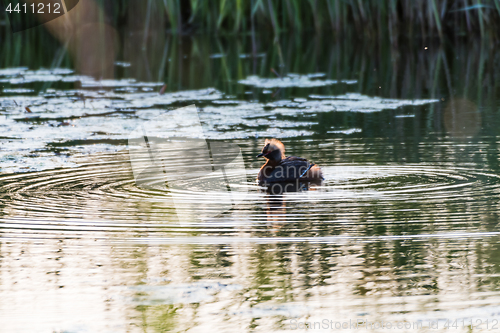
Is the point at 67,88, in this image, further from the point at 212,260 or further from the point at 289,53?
the point at 212,260

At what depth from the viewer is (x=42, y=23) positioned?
25453mm

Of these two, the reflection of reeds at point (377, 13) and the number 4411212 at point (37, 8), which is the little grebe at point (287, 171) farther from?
the number 4411212 at point (37, 8)

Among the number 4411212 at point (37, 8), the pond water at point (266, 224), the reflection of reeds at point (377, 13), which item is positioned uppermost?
the number 4411212 at point (37, 8)

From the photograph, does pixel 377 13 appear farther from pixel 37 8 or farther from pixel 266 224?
pixel 266 224

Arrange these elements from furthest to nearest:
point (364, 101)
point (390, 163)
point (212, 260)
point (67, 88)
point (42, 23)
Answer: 1. point (42, 23)
2. point (67, 88)
3. point (364, 101)
4. point (390, 163)
5. point (212, 260)

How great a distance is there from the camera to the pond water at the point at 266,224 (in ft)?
12.3

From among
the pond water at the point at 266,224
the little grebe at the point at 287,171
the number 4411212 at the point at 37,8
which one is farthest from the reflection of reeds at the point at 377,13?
the little grebe at the point at 287,171

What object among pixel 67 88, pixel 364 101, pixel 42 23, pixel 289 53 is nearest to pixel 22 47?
pixel 42 23

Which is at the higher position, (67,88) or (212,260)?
(67,88)

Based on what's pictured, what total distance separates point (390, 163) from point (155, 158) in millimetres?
2146

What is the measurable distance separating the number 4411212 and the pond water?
878 cm

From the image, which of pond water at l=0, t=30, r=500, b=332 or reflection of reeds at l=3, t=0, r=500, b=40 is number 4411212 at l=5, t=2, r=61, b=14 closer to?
reflection of reeds at l=3, t=0, r=500, b=40

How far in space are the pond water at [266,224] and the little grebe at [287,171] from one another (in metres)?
0.14

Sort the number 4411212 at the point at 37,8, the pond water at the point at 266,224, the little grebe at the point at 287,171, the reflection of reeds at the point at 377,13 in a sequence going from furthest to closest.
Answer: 1. the number 4411212 at the point at 37,8
2. the reflection of reeds at the point at 377,13
3. the little grebe at the point at 287,171
4. the pond water at the point at 266,224
